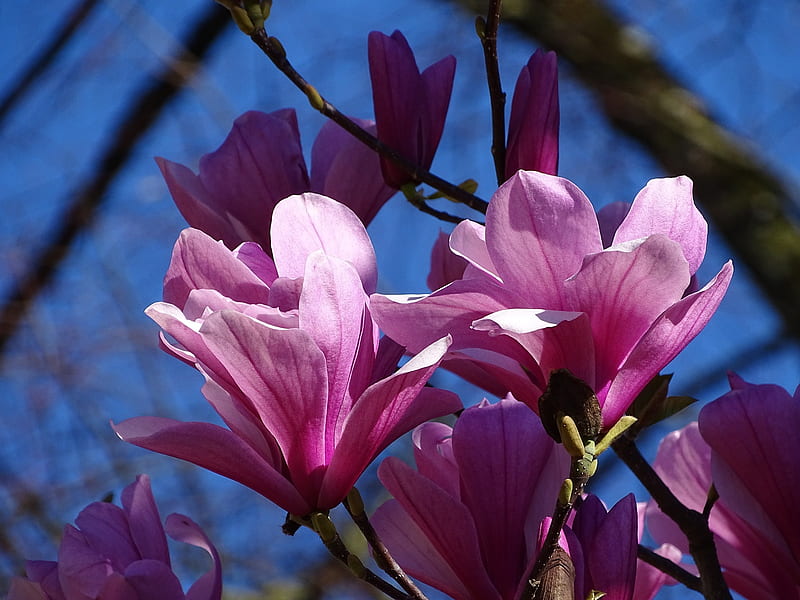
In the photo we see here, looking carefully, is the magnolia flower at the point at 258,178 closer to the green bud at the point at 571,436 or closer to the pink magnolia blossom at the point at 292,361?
the pink magnolia blossom at the point at 292,361

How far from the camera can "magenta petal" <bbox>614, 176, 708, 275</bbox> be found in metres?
0.46

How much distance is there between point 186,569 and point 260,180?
168cm

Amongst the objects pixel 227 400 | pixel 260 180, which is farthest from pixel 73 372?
pixel 227 400

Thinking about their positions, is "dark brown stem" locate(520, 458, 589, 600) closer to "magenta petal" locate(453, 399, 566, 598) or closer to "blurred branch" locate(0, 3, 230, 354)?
"magenta petal" locate(453, 399, 566, 598)

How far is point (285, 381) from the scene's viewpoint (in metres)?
0.45

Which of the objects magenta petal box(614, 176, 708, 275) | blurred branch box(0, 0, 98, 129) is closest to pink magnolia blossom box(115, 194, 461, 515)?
magenta petal box(614, 176, 708, 275)

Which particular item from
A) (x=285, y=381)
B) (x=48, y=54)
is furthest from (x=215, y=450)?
(x=48, y=54)

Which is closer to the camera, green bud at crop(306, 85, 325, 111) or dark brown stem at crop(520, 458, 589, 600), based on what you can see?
dark brown stem at crop(520, 458, 589, 600)

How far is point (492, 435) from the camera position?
0.52 m

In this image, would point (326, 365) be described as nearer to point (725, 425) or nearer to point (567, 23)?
point (725, 425)

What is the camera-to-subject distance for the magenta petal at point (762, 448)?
546 mm

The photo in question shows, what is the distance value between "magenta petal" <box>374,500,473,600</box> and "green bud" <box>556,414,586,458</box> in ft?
0.39

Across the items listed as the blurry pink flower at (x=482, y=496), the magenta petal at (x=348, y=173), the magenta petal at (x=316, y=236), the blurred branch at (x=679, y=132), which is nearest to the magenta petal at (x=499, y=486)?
the blurry pink flower at (x=482, y=496)

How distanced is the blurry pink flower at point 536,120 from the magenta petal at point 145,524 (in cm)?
30
